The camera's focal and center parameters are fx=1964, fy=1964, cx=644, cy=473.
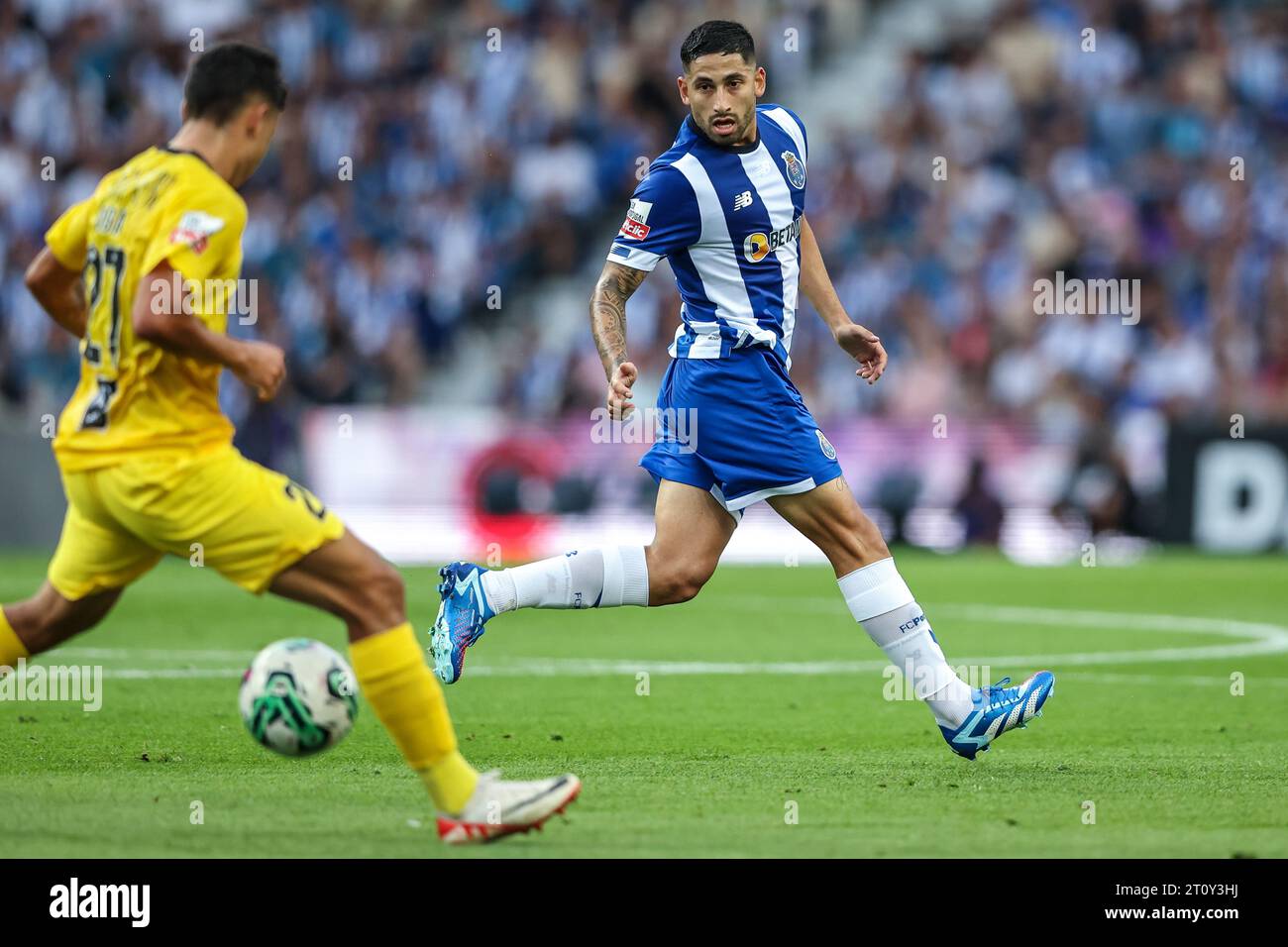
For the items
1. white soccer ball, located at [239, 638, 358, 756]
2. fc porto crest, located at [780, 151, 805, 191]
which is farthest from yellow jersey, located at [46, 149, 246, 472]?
fc porto crest, located at [780, 151, 805, 191]

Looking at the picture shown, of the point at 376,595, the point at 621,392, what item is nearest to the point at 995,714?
the point at 621,392

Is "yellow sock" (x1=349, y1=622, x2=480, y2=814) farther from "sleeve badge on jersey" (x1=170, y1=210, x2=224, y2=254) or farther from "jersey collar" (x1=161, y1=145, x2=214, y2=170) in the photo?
"jersey collar" (x1=161, y1=145, x2=214, y2=170)

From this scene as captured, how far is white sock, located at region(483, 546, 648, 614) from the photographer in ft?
24.9

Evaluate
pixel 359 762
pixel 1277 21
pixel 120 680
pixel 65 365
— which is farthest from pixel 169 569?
pixel 1277 21

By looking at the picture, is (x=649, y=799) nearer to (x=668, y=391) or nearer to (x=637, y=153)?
(x=668, y=391)

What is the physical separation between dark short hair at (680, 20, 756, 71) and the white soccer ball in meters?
2.75

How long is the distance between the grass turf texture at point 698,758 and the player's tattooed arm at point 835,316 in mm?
1548

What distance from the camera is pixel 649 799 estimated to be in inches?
256

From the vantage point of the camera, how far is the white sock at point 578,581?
7578 millimetres

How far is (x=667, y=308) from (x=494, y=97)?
406cm

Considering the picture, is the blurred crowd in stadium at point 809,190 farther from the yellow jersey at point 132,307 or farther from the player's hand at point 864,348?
the yellow jersey at point 132,307

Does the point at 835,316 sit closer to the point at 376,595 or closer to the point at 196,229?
the point at 376,595

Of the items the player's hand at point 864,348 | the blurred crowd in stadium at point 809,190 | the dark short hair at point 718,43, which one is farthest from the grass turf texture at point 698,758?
the blurred crowd in stadium at point 809,190

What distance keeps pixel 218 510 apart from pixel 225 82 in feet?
4.11
